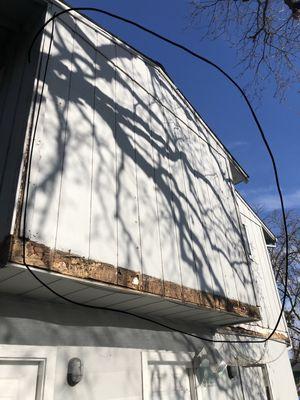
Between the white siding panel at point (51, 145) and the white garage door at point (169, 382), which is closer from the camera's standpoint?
the white siding panel at point (51, 145)

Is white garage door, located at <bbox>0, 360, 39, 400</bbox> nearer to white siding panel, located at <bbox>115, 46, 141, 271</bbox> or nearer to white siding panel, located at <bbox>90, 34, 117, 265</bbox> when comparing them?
white siding panel, located at <bbox>90, 34, 117, 265</bbox>

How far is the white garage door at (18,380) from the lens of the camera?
9.26 feet

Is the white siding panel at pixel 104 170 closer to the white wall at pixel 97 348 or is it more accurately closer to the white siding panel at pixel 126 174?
the white siding panel at pixel 126 174

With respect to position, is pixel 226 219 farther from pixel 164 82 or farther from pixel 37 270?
pixel 37 270

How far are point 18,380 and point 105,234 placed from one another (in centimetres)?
136

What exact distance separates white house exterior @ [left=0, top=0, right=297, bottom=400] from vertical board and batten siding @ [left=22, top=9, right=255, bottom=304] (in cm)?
2

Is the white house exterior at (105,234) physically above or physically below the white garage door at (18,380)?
above

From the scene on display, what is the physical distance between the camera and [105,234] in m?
3.36

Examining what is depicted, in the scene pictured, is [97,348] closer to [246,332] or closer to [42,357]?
[42,357]

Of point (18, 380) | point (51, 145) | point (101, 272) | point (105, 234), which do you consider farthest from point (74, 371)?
point (51, 145)

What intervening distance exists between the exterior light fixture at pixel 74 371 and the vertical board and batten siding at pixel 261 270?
18.0ft

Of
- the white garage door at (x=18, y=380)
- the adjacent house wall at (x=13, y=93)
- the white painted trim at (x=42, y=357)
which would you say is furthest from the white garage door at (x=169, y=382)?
the adjacent house wall at (x=13, y=93)

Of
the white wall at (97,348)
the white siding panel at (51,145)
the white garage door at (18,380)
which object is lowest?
the white garage door at (18,380)

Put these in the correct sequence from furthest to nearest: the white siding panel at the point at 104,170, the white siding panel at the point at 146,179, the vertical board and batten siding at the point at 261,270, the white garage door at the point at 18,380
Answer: the vertical board and batten siding at the point at 261,270
the white siding panel at the point at 146,179
the white siding panel at the point at 104,170
the white garage door at the point at 18,380
